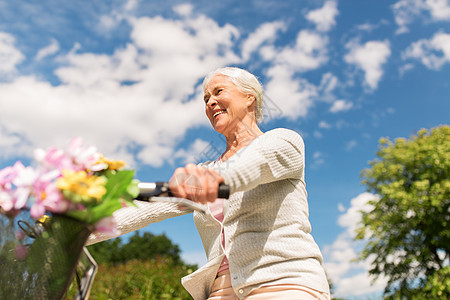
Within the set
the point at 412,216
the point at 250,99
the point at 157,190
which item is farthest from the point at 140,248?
the point at 157,190

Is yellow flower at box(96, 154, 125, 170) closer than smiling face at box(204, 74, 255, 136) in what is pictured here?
Yes

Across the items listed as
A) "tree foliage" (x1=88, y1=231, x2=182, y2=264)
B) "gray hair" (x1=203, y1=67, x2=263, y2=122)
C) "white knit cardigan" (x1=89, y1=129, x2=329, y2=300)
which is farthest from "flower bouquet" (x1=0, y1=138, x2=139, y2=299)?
"tree foliage" (x1=88, y1=231, x2=182, y2=264)

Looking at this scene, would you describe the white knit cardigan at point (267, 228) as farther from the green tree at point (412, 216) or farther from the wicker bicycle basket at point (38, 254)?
the green tree at point (412, 216)

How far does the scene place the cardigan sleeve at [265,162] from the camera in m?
1.67

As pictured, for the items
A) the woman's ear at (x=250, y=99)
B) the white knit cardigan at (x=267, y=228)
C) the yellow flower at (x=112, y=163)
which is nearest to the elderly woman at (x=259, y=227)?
the white knit cardigan at (x=267, y=228)

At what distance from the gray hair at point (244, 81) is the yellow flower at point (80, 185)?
174 cm

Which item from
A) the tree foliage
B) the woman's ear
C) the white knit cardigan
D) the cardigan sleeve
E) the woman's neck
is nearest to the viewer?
the cardigan sleeve

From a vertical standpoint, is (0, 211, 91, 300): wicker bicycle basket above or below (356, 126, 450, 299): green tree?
below

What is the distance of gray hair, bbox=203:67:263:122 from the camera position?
2803mm

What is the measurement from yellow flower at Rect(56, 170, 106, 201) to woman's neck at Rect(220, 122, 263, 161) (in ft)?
5.11

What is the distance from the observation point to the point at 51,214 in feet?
4.04

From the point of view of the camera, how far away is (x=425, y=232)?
1914 cm

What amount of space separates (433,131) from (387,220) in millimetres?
5725

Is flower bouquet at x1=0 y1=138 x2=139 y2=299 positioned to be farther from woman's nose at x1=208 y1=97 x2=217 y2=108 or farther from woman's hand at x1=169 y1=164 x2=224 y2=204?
woman's nose at x1=208 y1=97 x2=217 y2=108
